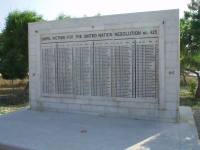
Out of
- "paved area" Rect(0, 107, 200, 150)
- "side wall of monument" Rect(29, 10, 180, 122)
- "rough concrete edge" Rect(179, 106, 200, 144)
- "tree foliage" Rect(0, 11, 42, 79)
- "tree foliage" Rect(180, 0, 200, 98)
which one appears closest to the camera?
"paved area" Rect(0, 107, 200, 150)

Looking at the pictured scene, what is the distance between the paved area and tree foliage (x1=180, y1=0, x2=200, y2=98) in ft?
A: 20.6

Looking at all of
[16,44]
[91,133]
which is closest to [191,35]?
[16,44]

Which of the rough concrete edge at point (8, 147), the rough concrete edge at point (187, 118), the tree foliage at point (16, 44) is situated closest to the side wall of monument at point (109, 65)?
the rough concrete edge at point (187, 118)

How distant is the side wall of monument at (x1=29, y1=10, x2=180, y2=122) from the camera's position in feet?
31.8

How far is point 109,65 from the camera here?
10.6 m

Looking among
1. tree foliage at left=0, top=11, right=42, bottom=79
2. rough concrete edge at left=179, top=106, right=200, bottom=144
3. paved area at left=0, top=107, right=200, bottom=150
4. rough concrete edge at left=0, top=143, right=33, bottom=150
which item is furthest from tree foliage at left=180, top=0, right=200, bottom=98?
rough concrete edge at left=0, top=143, right=33, bottom=150

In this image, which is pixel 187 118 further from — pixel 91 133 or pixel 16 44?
pixel 16 44

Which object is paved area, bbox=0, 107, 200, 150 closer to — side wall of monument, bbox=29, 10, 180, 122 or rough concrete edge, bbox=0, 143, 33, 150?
rough concrete edge, bbox=0, 143, 33, 150

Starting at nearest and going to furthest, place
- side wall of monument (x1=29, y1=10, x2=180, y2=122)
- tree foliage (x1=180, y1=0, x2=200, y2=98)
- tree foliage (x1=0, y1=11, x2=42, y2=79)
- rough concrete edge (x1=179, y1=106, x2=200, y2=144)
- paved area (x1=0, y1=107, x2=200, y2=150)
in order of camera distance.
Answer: paved area (x1=0, y1=107, x2=200, y2=150), rough concrete edge (x1=179, y1=106, x2=200, y2=144), side wall of monument (x1=29, y1=10, x2=180, y2=122), tree foliage (x1=180, y1=0, x2=200, y2=98), tree foliage (x1=0, y1=11, x2=42, y2=79)

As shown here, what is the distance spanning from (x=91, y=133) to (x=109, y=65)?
2617 millimetres

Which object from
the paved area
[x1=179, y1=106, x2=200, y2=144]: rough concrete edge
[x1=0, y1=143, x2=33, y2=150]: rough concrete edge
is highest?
[x1=179, y1=106, x2=200, y2=144]: rough concrete edge

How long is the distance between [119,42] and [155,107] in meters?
2.07

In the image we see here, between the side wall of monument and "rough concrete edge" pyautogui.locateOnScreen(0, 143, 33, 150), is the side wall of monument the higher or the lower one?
the higher one

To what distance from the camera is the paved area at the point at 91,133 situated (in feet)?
24.4
